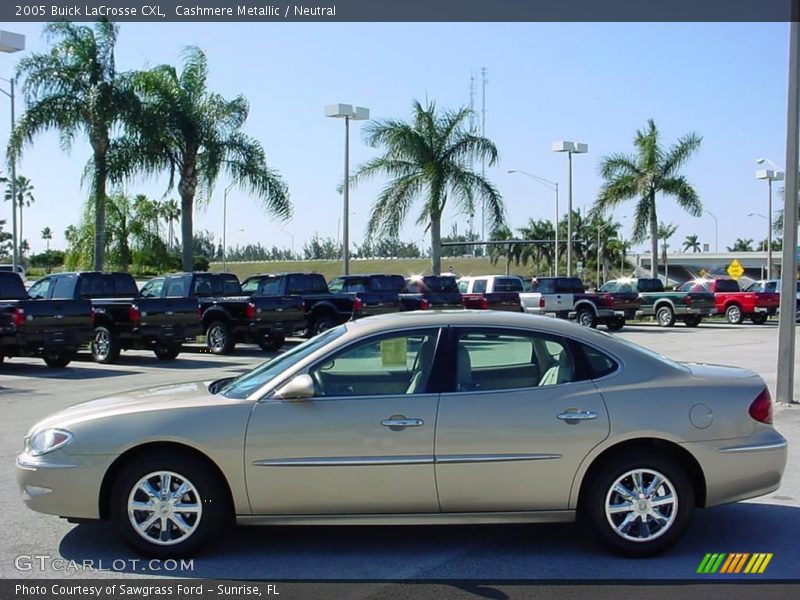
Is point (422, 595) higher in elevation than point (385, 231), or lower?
lower

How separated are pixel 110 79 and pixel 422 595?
23.5m

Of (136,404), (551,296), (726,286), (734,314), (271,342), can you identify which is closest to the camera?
(136,404)

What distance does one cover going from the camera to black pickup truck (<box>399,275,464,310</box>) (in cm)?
2721

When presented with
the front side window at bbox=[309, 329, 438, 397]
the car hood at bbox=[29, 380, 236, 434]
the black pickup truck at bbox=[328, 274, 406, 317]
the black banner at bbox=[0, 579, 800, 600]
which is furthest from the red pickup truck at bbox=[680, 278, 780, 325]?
the car hood at bbox=[29, 380, 236, 434]

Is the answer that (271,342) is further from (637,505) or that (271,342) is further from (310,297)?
(637,505)

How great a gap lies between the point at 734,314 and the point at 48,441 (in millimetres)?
33507

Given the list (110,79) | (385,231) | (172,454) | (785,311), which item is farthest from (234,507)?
(385,231)

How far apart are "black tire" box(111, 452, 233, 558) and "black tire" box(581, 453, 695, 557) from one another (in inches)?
93.2

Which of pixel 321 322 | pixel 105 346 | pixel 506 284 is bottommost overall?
pixel 105 346

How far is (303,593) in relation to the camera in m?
5.19

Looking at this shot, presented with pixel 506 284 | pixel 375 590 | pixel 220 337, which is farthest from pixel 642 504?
pixel 506 284

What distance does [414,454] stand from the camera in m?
5.59

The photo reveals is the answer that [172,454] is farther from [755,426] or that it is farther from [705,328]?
[705,328]

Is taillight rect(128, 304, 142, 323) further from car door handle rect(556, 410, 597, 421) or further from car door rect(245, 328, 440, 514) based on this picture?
car door handle rect(556, 410, 597, 421)
